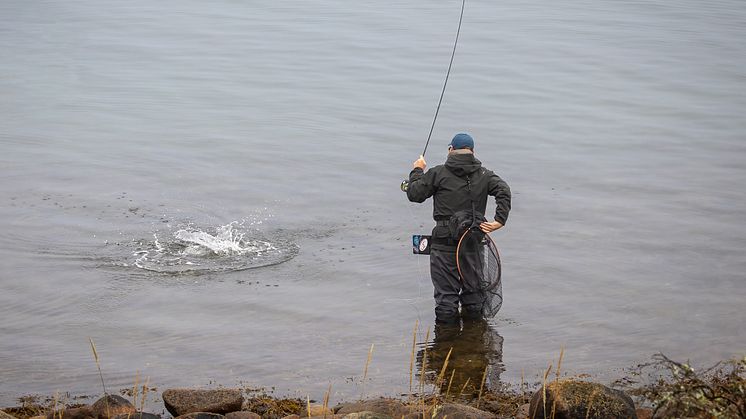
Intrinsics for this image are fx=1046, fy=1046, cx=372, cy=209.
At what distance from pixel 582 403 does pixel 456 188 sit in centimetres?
287

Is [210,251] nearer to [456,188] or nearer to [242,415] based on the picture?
[456,188]

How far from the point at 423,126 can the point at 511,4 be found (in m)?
22.5

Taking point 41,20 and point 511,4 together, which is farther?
point 511,4

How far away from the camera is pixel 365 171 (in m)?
16.9

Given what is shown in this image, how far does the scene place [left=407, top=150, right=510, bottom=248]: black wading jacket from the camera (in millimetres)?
9250

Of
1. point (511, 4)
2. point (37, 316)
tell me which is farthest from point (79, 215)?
point (511, 4)

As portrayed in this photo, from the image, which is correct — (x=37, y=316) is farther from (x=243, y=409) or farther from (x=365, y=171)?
(x=365, y=171)

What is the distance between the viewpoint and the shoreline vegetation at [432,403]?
6530mm

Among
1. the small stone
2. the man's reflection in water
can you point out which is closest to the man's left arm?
the man's reflection in water

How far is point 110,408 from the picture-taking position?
716 cm

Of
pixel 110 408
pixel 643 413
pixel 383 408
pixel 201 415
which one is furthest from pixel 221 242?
pixel 643 413

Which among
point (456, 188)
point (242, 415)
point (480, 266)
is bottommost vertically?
point (242, 415)

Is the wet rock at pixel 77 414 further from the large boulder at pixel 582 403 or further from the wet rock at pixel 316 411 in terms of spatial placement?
the large boulder at pixel 582 403

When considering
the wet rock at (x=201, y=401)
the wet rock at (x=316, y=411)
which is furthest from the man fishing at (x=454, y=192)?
the wet rock at (x=201, y=401)
